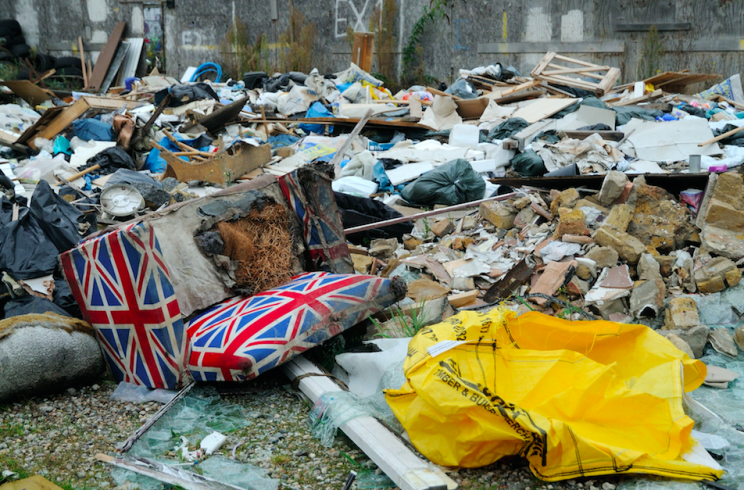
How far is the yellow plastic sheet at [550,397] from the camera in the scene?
218cm

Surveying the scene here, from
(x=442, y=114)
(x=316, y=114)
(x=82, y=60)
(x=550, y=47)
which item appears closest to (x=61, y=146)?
(x=316, y=114)

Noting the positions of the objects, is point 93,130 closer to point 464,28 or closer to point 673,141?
point 464,28

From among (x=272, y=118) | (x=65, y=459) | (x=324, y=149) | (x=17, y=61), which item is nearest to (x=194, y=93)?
(x=272, y=118)

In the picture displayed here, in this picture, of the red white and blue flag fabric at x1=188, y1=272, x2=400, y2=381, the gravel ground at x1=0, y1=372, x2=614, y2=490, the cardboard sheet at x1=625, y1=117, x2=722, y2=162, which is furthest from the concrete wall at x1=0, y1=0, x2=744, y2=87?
the gravel ground at x1=0, y1=372, x2=614, y2=490

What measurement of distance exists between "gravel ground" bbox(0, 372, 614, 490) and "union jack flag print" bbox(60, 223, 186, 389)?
7.8 inches

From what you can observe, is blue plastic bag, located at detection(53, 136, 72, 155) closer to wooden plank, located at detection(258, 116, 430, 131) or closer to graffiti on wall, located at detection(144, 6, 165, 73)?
wooden plank, located at detection(258, 116, 430, 131)

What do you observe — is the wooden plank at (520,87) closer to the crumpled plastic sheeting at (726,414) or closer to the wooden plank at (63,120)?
the wooden plank at (63,120)

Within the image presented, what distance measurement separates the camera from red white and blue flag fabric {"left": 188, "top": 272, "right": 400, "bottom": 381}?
2.87 meters

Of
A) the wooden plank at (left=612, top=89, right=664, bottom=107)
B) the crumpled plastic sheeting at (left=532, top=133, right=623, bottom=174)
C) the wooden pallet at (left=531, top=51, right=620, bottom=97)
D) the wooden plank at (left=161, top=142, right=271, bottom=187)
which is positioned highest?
the wooden pallet at (left=531, top=51, right=620, bottom=97)

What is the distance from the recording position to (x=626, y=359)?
2.66 meters

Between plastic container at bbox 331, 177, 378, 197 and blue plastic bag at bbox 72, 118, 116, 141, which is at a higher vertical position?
blue plastic bag at bbox 72, 118, 116, 141

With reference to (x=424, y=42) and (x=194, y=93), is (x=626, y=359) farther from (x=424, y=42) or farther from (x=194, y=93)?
(x=424, y=42)

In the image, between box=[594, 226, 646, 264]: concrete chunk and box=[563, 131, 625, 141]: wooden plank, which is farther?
box=[563, 131, 625, 141]: wooden plank

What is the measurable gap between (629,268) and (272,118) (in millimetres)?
6473
